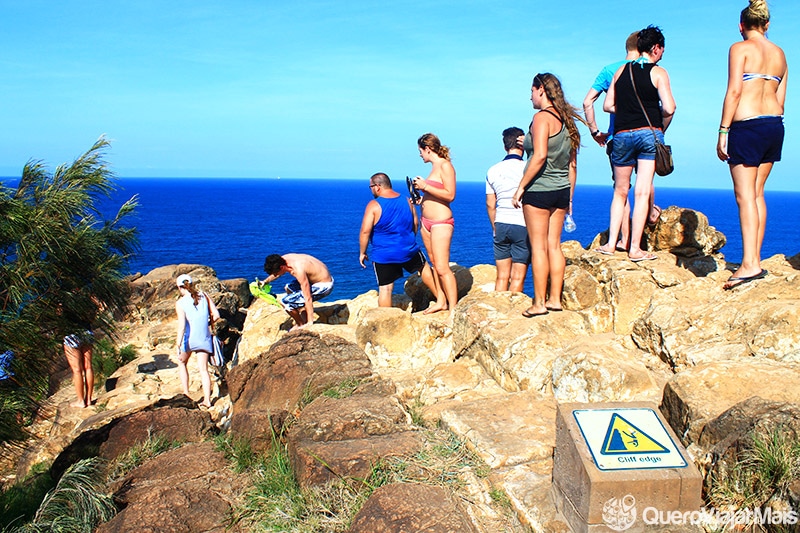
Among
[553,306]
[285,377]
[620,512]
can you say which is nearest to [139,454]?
[285,377]

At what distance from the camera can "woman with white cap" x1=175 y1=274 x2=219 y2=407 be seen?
984cm

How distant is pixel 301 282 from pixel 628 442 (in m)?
6.89

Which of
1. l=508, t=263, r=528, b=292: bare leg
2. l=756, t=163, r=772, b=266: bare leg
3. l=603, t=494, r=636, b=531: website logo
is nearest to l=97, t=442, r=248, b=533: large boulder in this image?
l=603, t=494, r=636, b=531: website logo

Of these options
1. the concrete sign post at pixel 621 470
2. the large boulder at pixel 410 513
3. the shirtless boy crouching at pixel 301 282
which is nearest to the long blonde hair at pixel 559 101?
the concrete sign post at pixel 621 470

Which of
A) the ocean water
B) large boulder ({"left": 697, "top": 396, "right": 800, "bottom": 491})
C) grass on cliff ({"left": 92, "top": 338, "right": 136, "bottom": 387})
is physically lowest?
the ocean water

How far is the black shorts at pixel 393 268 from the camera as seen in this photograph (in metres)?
8.97

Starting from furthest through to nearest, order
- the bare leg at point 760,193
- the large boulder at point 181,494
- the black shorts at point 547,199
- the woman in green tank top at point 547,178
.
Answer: the black shorts at point 547,199 → the woman in green tank top at point 547,178 → the bare leg at point 760,193 → the large boulder at point 181,494

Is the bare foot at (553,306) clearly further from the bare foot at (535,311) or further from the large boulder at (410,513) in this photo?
the large boulder at (410,513)

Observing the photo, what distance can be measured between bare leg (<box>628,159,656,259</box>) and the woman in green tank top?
90 cm

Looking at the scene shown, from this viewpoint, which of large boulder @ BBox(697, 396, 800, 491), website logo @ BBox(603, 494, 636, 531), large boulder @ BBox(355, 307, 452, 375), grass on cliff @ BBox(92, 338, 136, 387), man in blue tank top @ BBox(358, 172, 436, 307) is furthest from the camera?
grass on cliff @ BBox(92, 338, 136, 387)

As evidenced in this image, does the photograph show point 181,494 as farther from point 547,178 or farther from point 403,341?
point 547,178

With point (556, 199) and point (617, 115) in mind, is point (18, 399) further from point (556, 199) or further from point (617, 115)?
point (617, 115)

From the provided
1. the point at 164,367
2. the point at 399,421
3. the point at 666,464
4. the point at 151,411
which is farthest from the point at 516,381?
the point at 164,367

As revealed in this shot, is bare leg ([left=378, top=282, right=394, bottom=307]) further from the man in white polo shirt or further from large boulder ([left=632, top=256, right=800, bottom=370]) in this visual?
large boulder ([left=632, top=256, right=800, bottom=370])
